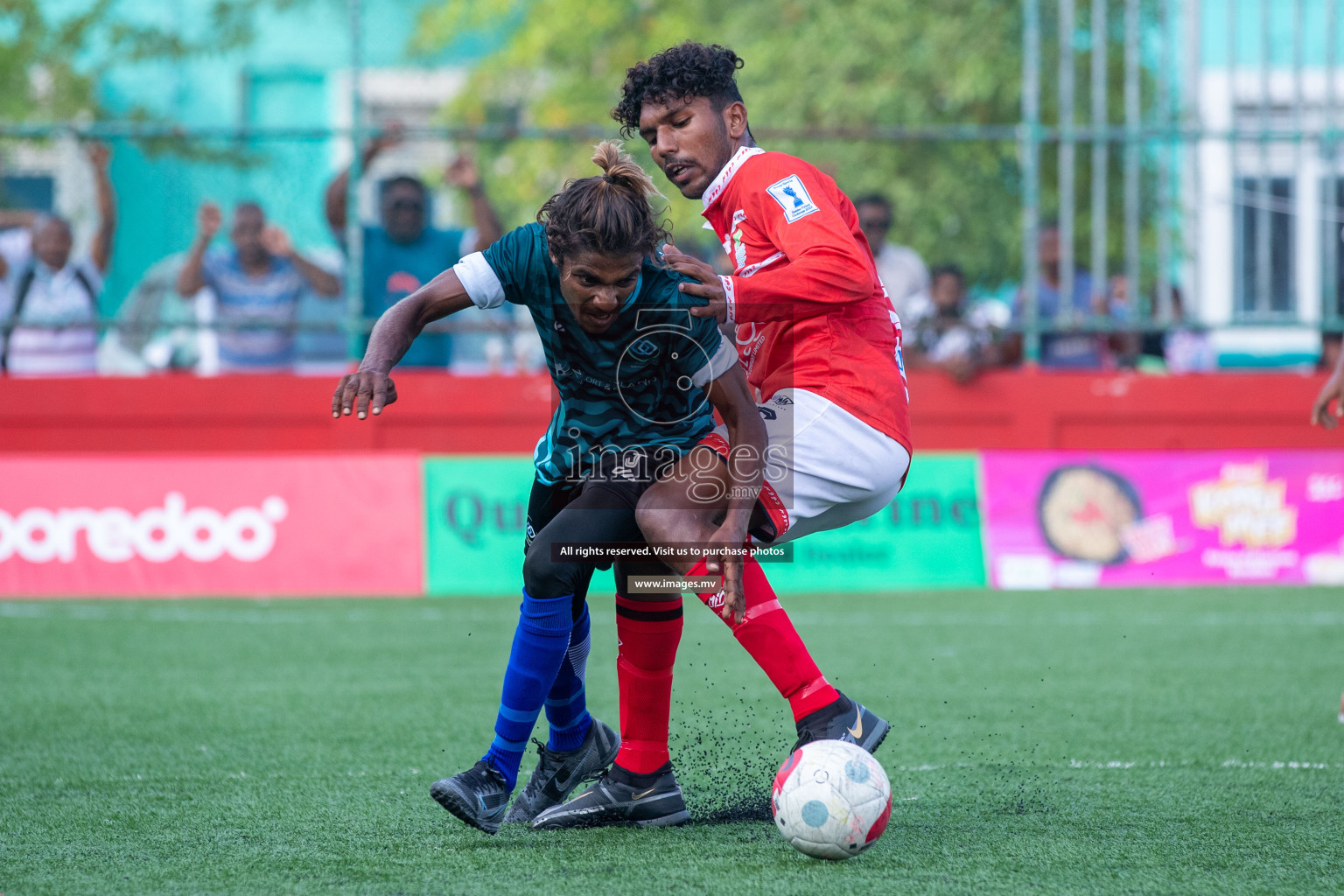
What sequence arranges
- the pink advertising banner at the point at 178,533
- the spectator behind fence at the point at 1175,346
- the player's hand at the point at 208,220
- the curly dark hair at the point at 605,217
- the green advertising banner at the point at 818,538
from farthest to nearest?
the spectator behind fence at the point at 1175,346
the player's hand at the point at 208,220
the green advertising banner at the point at 818,538
the pink advertising banner at the point at 178,533
the curly dark hair at the point at 605,217

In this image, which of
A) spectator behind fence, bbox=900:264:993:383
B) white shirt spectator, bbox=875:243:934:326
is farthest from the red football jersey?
spectator behind fence, bbox=900:264:993:383

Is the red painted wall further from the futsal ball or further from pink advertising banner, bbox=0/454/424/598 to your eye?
the futsal ball

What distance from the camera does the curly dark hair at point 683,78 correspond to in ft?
14.0

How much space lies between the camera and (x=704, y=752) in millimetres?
5105

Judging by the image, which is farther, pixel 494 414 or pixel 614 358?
pixel 494 414

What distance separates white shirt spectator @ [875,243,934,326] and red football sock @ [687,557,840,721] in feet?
21.6

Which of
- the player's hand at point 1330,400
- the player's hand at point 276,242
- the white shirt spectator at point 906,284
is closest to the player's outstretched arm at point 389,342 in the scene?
the player's hand at point 1330,400

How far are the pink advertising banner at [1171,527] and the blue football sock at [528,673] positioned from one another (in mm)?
6660

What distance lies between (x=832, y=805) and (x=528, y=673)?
88 cm

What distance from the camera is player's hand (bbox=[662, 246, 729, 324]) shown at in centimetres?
381

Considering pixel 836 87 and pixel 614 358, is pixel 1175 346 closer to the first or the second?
pixel 836 87

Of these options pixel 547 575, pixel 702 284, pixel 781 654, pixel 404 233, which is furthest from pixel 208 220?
pixel 781 654

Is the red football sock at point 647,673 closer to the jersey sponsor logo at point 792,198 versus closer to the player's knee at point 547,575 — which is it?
the player's knee at point 547,575

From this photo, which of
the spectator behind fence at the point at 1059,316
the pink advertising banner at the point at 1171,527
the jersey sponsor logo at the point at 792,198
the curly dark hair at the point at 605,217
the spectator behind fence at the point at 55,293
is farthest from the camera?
the spectator behind fence at the point at 1059,316
